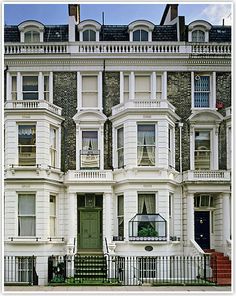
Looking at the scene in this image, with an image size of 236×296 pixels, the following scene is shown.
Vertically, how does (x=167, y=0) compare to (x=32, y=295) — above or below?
above

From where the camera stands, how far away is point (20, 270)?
15859mm

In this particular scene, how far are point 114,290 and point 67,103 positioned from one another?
6.92 metres

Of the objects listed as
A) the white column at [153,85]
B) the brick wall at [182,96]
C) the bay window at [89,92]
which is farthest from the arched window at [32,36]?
the brick wall at [182,96]

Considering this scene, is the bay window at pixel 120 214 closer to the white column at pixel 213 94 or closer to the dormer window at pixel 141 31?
the white column at pixel 213 94

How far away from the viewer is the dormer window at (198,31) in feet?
60.0

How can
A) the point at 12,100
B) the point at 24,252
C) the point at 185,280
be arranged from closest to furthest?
the point at 185,280
the point at 24,252
the point at 12,100

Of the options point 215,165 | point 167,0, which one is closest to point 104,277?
point 215,165

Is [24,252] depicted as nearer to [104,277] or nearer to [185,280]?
[104,277]

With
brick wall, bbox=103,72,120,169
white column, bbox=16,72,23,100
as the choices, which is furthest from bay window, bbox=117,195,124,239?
white column, bbox=16,72,23,100

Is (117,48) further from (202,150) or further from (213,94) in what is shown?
(202,150)

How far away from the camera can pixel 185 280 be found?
1514 cm

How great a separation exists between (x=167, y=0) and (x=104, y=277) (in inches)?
326

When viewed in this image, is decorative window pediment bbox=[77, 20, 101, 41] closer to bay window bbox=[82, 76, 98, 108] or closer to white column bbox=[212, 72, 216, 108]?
bay window bbox=[82, 76, 98, 108]

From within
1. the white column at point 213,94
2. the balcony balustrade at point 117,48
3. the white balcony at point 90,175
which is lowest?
the white balcony at point 90,175
